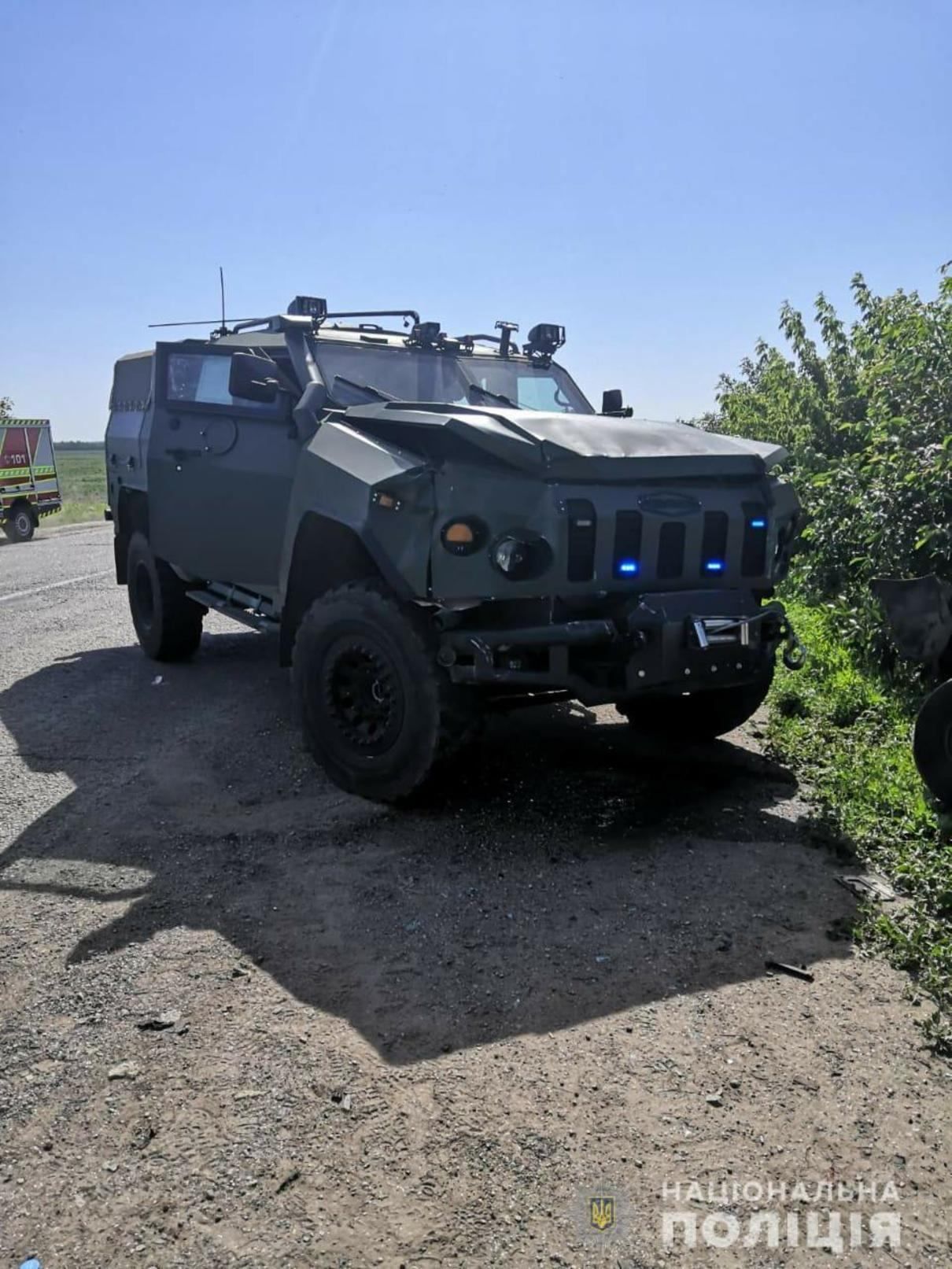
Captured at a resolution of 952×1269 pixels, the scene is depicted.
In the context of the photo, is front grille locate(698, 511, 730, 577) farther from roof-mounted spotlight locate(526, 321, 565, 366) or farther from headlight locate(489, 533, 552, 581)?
roof-mounted spotlight locate(526, 321, 565, 366)

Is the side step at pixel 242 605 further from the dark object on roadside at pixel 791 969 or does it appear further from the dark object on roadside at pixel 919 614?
the dark object on roadside at pixel 791 969

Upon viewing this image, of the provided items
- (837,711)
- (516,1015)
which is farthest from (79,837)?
(837,711)

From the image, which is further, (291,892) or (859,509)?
(859,509)

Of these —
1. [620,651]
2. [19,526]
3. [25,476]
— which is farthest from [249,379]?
[25,476]

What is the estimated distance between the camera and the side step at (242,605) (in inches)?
228

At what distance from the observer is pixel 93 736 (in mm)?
5789

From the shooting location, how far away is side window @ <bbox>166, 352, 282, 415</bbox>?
5980 mm

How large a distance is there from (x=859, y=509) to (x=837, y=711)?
1.87 meters

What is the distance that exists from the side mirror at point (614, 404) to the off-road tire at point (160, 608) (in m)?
2.98

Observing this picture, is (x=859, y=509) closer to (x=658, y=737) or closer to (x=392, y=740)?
(x=658, y=737)

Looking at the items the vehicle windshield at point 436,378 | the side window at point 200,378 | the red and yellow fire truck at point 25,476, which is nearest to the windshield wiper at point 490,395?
the vehicle windshield at point 436,378

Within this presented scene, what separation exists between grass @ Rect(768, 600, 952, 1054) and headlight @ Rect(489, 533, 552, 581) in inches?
61.3

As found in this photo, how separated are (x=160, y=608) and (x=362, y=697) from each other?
10.5 ft

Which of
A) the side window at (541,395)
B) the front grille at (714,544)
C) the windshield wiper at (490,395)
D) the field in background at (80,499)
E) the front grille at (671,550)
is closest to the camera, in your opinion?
the front grille at (671,550)
